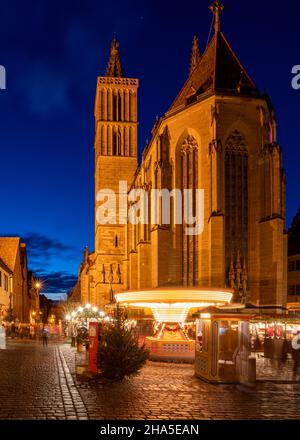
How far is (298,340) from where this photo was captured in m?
29.2

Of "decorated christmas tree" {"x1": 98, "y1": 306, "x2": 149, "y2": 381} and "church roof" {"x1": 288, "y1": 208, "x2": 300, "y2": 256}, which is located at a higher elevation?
Result: "church roof" {"x1": 288, "y1": 208, "x2": 300, "y2": 256}

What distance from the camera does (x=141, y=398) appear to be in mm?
12266

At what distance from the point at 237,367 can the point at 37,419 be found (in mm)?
7311

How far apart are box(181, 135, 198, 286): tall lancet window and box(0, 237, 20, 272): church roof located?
17471 millimetres

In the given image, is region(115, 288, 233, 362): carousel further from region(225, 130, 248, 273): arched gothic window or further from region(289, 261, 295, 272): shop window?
region(289, 261, 295, 272): shop window

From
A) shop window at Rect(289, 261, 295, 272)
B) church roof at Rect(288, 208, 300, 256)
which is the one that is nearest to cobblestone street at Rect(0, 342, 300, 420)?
shop window at Rect(289, 261, 295, 272)

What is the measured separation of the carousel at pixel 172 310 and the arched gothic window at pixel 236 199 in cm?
1601

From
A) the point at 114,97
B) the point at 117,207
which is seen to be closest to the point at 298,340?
the point at 117,207

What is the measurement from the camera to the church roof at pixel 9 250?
53.9 metres

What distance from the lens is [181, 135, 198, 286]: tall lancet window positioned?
1708 inches

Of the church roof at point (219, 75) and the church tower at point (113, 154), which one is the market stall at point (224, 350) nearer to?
the church roof at point (219, 75)

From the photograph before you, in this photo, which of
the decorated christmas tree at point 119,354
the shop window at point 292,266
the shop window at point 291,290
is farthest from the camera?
the shop window at point 292,266

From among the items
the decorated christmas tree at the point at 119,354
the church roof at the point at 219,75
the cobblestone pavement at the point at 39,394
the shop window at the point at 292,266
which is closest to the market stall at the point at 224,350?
the decorated christmas tree at the point at 119,354
